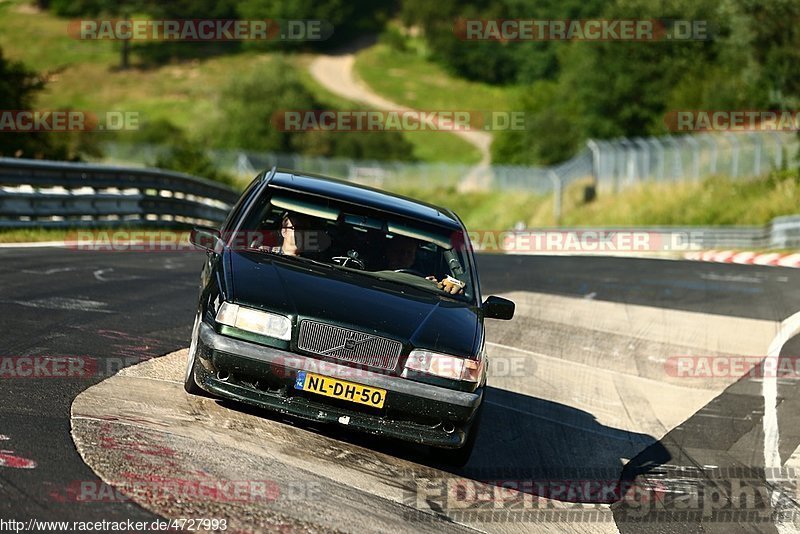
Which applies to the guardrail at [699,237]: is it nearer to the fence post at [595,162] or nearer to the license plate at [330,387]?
the fence post at [595,162]

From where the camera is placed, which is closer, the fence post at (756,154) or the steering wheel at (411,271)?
the steering wheel at (411,271)

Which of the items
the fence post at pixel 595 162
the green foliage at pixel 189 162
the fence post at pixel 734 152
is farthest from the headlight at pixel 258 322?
the fence post at pixel 595 162

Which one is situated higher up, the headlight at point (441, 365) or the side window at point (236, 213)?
the side window at point (236, 213)

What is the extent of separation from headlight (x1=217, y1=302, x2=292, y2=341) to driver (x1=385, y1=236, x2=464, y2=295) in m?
1.35

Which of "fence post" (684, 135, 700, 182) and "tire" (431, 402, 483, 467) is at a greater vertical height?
"fence post" (684, 135, 700, 182)

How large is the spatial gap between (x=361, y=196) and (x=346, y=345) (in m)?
1.80

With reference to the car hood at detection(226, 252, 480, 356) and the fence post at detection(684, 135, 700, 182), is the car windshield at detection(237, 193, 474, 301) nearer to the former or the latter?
the car hood at detection(226, 252, 480, 356)

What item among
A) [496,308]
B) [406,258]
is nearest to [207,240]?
[406,258]

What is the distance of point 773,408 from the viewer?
31.5ft

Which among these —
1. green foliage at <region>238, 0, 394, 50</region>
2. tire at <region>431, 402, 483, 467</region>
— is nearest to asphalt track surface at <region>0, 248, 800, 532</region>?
tire at <region>431, 402, 483, 467</region>

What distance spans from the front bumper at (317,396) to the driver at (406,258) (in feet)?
3.97

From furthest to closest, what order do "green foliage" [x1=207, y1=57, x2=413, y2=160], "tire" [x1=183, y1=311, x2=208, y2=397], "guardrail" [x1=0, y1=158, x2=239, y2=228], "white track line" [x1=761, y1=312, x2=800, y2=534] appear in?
"green foliage" [x1=207, y1=57, x2=413, y2=160] < "guardrail" [x1=0, y1=158, x2=239, y2=228] < "white track line" [x1=761, y1=312, x2=800, y2=534] < "tire" [x1=183, y1=311, x2=208, y2=397]

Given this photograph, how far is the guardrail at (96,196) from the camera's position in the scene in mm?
17828

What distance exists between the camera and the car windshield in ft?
24.8
